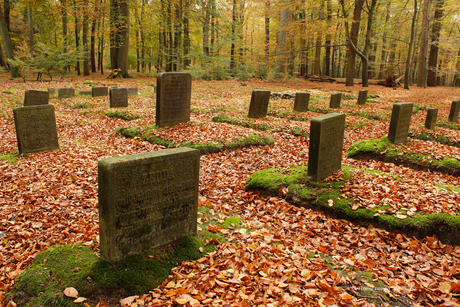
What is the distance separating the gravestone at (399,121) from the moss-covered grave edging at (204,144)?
361 cm

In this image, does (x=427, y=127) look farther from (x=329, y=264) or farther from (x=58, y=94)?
(x=58, y=94)

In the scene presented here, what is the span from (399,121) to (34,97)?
519 inches

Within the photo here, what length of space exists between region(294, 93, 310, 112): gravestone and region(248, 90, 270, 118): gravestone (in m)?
2.49

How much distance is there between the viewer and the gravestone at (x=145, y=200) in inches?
117

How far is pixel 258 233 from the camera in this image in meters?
4.27

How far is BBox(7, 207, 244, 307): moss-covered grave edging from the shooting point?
9.02 feet

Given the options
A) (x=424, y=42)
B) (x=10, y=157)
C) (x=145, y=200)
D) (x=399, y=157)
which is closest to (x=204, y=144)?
(x=10, y=157)

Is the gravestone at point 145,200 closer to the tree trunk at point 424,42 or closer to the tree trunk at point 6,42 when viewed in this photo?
the tree trunk at point 6,42

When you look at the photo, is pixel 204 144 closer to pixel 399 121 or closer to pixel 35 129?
pixel 35 129

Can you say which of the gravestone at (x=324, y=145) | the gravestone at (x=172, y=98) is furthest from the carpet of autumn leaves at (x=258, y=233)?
the gravestone at (x=172, y=98)

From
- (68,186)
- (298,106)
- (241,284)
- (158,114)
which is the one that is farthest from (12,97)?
(241,284)

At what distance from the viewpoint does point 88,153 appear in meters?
7.59

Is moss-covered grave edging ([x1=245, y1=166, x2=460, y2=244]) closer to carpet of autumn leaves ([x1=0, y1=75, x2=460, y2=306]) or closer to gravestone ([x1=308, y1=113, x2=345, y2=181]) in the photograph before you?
carpet of autumn leaves ([x1=0, y1=75, x2=460, y2=306])

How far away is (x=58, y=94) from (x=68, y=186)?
497 inches
